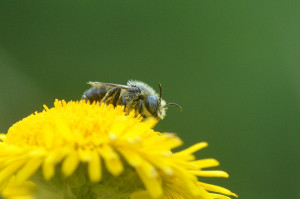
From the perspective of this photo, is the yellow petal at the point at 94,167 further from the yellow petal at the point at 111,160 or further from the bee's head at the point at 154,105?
the bee's head at the point at 154,105

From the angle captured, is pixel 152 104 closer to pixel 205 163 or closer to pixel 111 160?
pixel 205 163

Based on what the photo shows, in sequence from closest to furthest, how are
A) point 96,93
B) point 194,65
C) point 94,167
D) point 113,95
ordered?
point 94,167, point 113,95, point 96,93, point 194,65

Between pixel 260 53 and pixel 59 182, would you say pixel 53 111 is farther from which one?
pixel 260 53

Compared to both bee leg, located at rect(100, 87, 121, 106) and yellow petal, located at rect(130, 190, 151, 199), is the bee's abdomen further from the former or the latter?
yellow petal, located at rect(130, 190, 151, 199)

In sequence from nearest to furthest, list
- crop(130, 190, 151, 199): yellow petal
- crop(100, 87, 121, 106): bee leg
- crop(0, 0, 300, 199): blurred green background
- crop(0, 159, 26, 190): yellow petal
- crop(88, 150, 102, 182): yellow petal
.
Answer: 1. crop(88, 150, 102, 182): yellow petal
2. crop(0, 159, 26, 190): yellow petal
3. crop(130, 190, 151, 199): yellow petal
4. crop(100, 87, 121, 106): bee leg
5. crop(0, 0, 300, 199): blurred green background

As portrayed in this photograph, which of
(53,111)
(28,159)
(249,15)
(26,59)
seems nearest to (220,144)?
(249,15)

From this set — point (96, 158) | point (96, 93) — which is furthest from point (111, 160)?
point (96, 93)

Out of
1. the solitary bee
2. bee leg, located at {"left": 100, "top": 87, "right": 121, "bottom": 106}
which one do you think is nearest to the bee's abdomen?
the solitary bee

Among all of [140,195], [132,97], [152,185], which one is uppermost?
[132,97]
